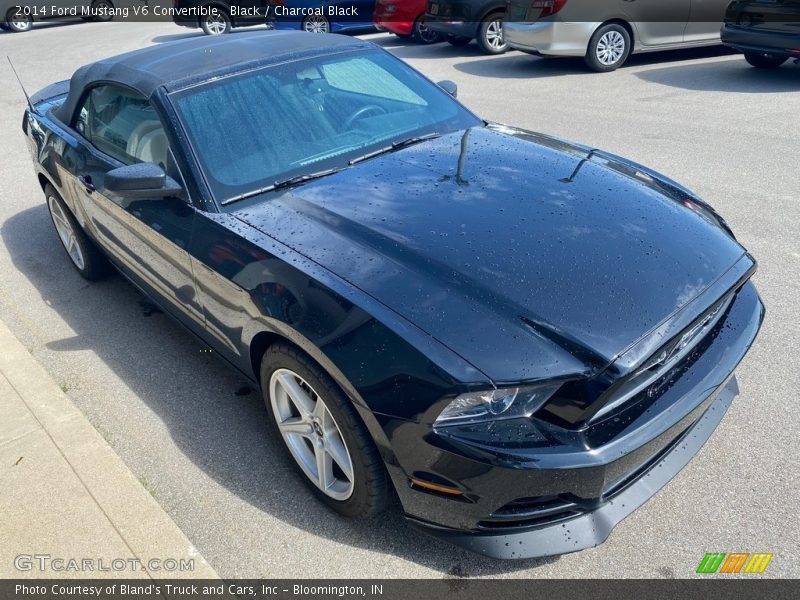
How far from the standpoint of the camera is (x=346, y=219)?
2709 mm

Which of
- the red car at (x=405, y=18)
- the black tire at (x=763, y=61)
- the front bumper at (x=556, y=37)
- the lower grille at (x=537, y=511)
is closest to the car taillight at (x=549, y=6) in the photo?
the front bumper at (x=556, y=37)

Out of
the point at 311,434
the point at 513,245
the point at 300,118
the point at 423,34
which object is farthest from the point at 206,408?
the point at 423,34

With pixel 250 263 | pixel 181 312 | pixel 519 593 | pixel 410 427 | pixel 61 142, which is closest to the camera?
pixel 410 427

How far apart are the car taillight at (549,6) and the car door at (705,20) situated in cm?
179

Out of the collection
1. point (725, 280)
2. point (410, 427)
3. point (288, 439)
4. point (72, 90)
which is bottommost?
point (288, 439)

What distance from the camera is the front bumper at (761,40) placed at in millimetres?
7883

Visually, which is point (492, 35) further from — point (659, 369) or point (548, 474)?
point (548, 474)

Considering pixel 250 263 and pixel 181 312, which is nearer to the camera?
pixel 250 263

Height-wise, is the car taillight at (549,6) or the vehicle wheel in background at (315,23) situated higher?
the car taillight at (549,6)

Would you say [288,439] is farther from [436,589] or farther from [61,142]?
[61,142]

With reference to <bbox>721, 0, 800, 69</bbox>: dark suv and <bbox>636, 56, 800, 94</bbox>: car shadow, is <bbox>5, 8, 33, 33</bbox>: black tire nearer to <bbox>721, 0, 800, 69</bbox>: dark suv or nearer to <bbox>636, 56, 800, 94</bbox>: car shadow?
<bbox>636, 56, 800, 94</bbox>: car shadow

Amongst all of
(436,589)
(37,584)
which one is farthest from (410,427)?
(37,584)

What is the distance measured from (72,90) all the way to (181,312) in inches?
78.3

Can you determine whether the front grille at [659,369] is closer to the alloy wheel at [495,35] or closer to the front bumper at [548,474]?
the front bumper at [548,474]
